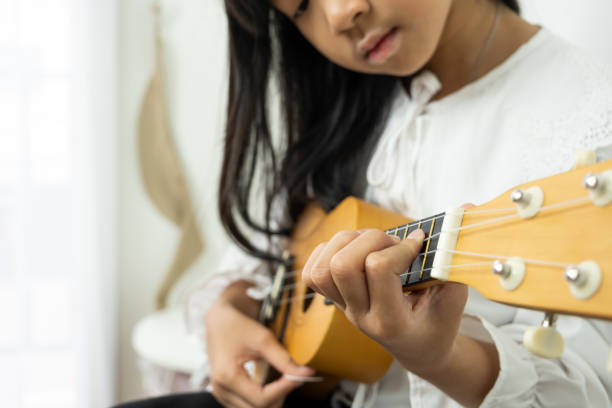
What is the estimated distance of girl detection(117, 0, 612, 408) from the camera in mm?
489

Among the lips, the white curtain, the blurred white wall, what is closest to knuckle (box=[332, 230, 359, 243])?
the lips

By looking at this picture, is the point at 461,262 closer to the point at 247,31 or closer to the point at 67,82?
the point at 247,31

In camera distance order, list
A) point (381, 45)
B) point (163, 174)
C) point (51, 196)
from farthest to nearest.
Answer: point (163, 174)
point (51, 196)
point (381, 45)

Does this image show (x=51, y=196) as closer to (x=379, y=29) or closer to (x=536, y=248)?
(x=379, y=29)

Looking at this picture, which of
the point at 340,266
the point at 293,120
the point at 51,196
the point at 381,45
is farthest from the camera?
the point at 51,196

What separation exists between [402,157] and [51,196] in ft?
3.16

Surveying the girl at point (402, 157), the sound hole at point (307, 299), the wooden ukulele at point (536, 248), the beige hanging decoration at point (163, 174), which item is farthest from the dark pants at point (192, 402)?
the beige hanging decoration at point (163, 174)

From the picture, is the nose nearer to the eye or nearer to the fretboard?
the eye

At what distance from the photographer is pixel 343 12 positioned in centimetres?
62

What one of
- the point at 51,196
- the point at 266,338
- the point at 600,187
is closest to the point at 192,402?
the point at 266,338

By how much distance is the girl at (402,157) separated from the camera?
489 millimetres

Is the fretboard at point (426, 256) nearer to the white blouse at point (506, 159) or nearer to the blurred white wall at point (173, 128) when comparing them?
the white blouse at point (506, 159)

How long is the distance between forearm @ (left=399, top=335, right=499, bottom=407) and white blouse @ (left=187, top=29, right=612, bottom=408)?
0.05ft

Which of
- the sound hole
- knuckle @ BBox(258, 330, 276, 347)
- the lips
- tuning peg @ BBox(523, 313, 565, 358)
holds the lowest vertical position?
knuckle @ BBox(258, 330, 276, 347)
